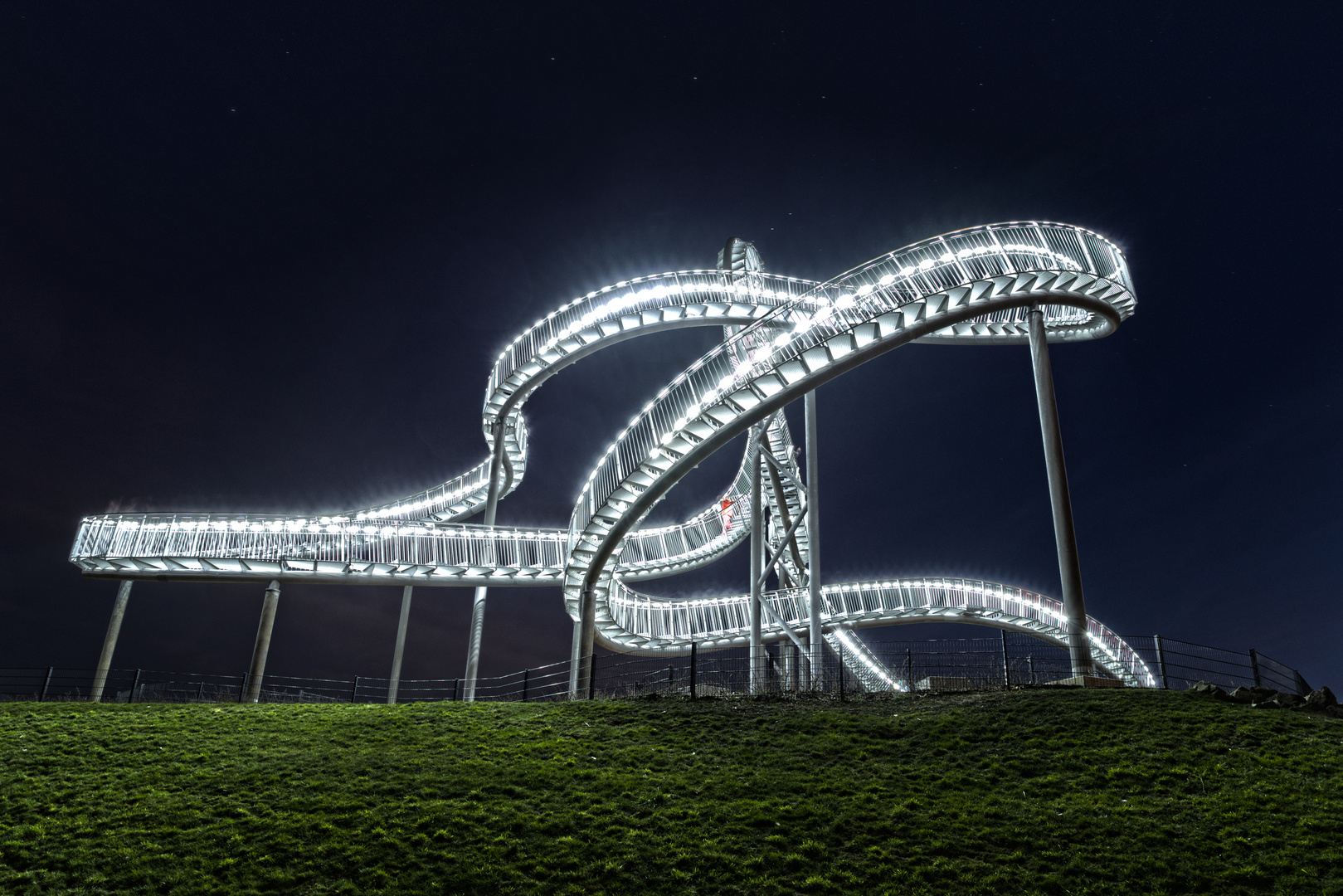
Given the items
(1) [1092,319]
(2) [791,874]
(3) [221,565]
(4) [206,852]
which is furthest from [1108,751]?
(3) [221,565]

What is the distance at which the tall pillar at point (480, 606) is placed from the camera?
2592 centimetres

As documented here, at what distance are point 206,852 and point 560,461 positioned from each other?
169 ft

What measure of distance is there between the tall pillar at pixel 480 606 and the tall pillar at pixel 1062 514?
16.6 meters

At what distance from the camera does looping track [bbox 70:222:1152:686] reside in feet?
58.9

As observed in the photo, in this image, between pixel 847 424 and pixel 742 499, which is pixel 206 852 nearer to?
pixel 742 499

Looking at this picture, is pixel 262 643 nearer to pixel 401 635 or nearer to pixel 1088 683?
pixel 401 635

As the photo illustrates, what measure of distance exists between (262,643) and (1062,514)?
2224cm

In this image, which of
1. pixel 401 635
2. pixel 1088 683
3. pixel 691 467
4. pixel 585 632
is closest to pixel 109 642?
pixel 401 635

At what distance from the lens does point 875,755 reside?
13023mm

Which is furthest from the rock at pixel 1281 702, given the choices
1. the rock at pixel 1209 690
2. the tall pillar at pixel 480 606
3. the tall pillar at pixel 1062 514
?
the tall pillar at pixel 480 606

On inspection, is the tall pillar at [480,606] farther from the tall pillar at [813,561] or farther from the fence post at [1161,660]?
the fence post at [1161,660]

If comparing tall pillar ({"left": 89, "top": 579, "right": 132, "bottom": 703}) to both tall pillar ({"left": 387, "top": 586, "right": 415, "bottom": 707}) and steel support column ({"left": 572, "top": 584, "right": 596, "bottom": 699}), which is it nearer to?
tall pillar ({"left": 387, "top": 586, "right": 415, "bottom": 707})

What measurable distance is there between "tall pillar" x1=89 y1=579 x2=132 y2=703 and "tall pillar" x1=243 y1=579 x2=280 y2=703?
3824mm

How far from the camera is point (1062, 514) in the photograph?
1783cm
